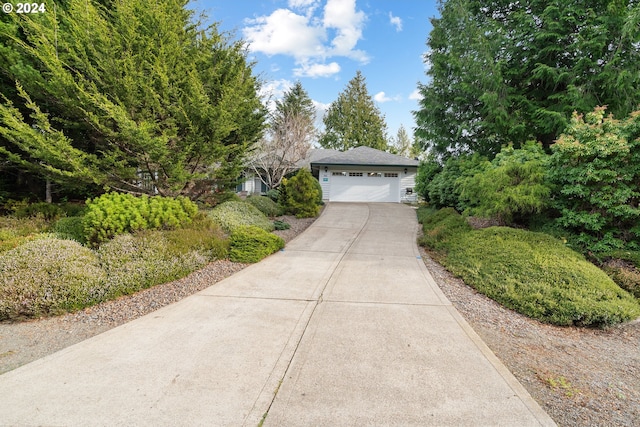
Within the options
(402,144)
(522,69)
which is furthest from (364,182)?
(402,144)

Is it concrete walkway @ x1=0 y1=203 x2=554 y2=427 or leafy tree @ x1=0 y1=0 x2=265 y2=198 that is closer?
concrete walkway @ x1=0 y1=203 x2=554 y2=427

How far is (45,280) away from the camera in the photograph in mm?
3572

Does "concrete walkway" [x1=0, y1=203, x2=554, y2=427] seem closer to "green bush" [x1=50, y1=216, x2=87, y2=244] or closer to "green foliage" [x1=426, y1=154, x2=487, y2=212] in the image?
"green bush" [x1=50, y1=216, x2=87, y2=244]

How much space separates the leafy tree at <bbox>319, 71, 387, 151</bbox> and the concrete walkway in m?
31.2

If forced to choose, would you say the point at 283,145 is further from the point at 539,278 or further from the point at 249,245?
the point at 539,278


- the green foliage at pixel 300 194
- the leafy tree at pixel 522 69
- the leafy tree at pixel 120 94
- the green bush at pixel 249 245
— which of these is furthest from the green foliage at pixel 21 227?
the leafy tree at pixel 522 69

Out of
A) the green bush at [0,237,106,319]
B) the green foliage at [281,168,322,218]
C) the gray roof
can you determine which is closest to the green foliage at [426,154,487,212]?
the green foliage at [281,168,322,218]

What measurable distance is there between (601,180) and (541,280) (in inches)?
102

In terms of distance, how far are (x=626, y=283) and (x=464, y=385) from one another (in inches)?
172

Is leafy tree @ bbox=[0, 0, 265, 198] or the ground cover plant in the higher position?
leafy tree @ bbox=[0, 0, 265, 198]

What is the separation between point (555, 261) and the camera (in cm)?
451

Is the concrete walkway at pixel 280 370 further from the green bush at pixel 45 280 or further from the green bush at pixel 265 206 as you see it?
the green bush at pixel 265 206

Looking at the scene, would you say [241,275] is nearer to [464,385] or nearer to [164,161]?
[164,161]

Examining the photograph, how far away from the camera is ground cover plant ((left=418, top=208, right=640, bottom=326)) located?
357cm
